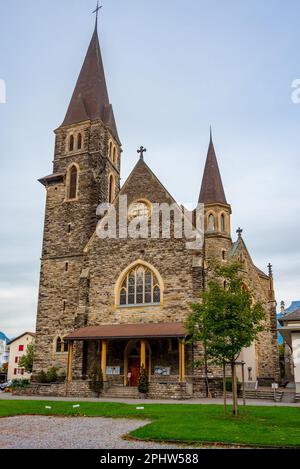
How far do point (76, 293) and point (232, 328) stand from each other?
55.0 ft

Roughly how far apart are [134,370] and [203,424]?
49.9 ft

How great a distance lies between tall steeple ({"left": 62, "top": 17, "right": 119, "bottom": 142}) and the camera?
114 ft

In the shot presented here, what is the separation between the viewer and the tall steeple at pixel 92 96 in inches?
1363

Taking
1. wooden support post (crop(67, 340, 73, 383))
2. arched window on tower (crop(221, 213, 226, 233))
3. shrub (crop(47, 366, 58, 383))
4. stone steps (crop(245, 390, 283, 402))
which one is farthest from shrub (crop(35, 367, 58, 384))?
arched window on tower (crop(221, 213, 226, 233))

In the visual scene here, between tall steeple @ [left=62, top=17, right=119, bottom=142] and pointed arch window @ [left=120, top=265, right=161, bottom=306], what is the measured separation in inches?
502

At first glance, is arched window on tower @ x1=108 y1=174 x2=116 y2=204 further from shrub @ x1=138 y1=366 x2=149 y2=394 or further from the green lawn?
the green lawn

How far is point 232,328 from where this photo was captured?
572 inches

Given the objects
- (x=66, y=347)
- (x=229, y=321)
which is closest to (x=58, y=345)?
(x=66, y=347)

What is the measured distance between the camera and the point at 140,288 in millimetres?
27297

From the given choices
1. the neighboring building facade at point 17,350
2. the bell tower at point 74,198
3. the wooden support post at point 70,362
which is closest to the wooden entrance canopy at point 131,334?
the wooden support post at point 70,362

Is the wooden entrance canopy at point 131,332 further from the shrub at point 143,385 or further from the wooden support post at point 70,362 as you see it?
the shrub at point 143,385

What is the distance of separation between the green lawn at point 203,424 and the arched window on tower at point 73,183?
1732 centimetres

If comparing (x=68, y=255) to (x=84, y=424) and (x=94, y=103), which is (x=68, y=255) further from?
(x=84, y=424)
